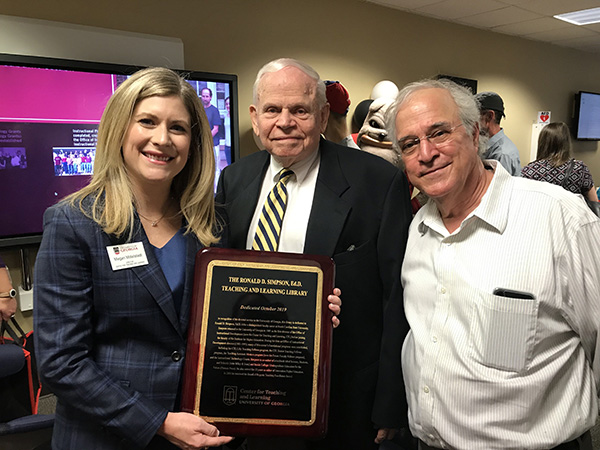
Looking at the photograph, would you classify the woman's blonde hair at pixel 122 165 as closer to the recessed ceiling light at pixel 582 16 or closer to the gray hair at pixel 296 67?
the gray hair at pixel 296 67

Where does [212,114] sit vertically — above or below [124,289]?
above

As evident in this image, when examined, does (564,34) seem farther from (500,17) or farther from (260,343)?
(260,343)

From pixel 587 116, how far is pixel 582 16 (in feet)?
9.04

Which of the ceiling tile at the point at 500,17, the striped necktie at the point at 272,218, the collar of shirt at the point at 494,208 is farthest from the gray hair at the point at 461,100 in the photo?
the ceiling tile at the point at 500,17

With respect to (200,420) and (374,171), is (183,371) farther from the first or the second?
(374,171)

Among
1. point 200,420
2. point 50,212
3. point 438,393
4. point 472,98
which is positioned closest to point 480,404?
point 438,393

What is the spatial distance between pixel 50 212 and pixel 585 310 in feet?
4.71

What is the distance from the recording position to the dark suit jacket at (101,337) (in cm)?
115

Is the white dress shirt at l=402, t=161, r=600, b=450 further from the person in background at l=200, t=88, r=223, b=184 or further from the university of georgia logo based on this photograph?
the person in background at l=200, t=88, r=223, b=184

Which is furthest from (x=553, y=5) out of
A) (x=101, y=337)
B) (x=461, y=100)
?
(x=101, y=337)

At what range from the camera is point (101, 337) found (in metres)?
1.23

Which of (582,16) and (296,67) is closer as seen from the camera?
(296,67)

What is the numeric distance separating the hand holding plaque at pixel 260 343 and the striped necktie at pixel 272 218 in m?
0.26

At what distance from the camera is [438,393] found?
4.35 ft
